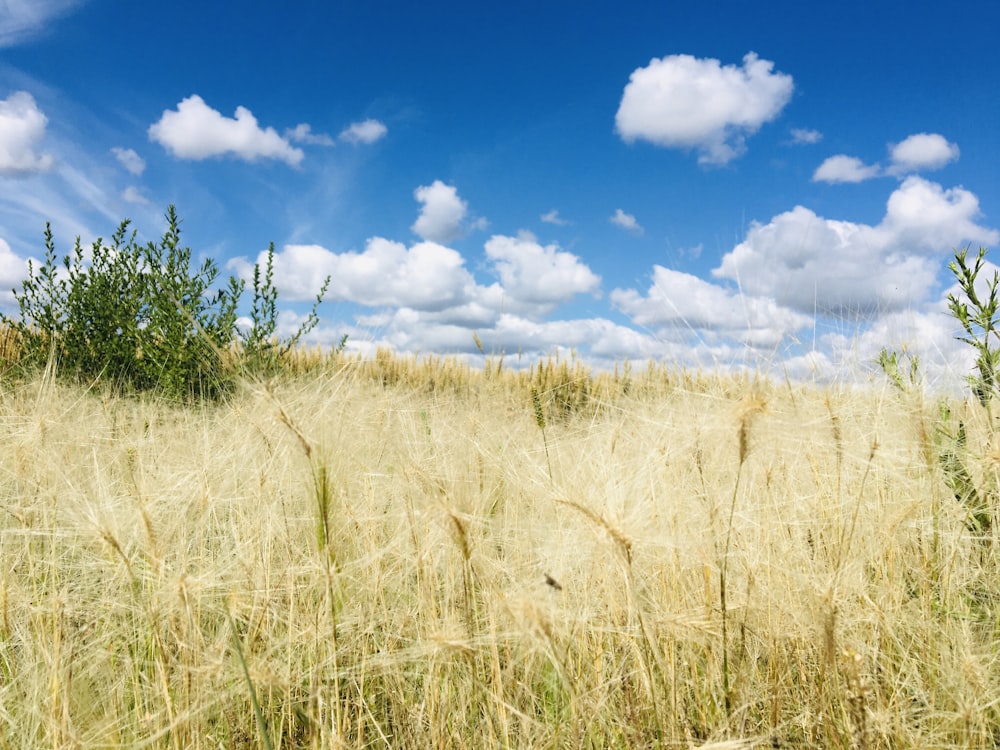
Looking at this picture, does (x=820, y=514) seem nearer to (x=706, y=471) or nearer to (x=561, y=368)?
(x=706, y=471)

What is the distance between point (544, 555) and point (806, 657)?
2.77ft

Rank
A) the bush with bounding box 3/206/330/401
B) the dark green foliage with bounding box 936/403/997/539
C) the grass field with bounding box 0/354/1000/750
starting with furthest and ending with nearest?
the bush with bounding box 3/206/330/401 → the dark green foliage with bounding box 936/403/997/539 → the grass field with bounding box 0/354/1000/750

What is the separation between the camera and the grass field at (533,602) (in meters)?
1.49

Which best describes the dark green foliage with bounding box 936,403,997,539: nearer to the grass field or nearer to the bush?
the grass field

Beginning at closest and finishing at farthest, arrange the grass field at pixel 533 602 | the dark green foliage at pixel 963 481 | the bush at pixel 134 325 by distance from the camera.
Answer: the grass field at pixel 533 602 < the dark green foliage at pixel 963 481 < the bush at pixel 134 325

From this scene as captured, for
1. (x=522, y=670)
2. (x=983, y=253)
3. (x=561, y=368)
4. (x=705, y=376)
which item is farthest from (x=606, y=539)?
(x=561, y=368)

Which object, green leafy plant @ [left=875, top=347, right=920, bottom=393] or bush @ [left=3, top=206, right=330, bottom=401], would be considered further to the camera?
bush @ [left=3, top=206, right=330, bottom=401]

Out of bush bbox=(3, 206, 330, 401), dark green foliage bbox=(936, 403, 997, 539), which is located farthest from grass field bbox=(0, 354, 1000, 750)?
bush bbox=(3, 206, 330, 401)

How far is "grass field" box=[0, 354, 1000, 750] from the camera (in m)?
1.49

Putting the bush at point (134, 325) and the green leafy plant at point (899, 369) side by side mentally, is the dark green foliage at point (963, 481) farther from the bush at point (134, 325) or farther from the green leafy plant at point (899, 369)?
→ the bush at point (134, 325)

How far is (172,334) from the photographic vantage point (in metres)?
6.01

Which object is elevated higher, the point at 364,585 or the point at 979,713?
the point at 364,585

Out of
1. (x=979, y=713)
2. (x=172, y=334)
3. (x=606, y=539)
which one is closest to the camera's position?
(x=606, y=539)

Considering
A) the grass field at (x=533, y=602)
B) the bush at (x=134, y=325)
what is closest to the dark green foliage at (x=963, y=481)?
the grass field at (x=533, y=602)
